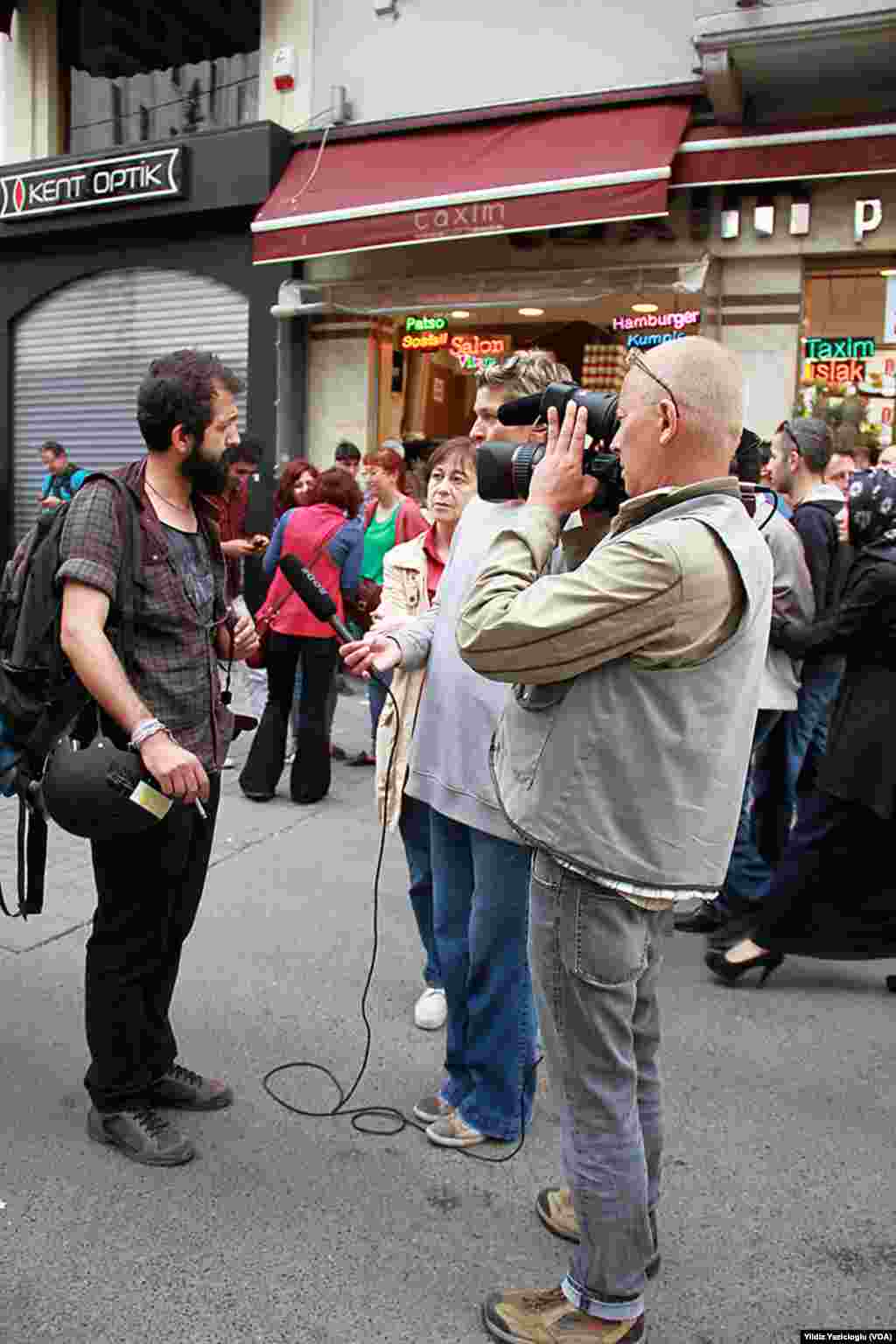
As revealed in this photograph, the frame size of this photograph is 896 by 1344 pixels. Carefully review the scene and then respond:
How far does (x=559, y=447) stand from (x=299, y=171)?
10.1 m

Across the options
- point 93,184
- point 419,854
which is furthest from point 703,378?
point 93,184

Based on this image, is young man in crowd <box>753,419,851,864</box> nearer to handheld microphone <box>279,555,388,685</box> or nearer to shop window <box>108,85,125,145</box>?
handheld microphone <box>279,555,388,685</box>

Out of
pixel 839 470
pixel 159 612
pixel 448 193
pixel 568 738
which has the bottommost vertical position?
pixel 568 738

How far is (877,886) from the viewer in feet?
13.4

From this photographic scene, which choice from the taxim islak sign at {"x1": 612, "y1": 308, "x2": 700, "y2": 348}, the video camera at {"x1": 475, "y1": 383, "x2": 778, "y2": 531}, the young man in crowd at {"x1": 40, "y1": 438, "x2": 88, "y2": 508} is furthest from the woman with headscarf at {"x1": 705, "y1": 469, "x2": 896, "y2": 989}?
the young man in crowd at {"x1": 40, "y1": 438, "x2": 88, "y2": 508}

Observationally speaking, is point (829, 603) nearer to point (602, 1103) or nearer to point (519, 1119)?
point (519, 1119)

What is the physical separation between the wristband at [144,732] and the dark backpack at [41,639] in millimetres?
247

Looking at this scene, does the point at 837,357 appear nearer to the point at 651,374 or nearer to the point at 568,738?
the point at 651,374

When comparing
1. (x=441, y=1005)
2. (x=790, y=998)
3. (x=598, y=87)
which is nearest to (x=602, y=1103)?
(x=441, y=1005)

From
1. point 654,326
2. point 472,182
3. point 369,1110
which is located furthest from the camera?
point 654,326

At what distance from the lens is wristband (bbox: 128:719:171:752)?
265 cm

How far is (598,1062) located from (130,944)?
135cm

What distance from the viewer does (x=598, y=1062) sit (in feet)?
7.20

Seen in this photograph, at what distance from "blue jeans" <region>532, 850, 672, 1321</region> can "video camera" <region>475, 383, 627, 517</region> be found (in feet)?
2.36
